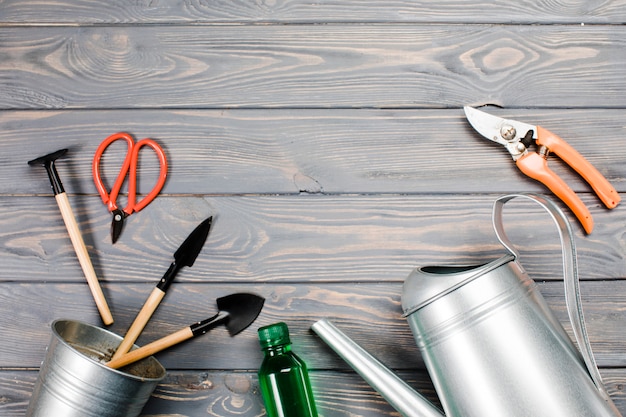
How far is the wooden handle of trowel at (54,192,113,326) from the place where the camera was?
0.84m

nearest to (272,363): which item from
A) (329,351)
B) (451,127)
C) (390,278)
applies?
(329,351)

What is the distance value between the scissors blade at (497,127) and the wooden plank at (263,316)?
0.23 m

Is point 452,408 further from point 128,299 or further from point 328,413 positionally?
point 128,299

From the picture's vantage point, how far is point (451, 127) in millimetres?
900

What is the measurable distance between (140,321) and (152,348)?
0.06 meters

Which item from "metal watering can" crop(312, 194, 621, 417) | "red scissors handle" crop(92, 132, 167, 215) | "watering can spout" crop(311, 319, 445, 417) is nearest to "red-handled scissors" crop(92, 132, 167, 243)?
"red scissors handle" crop(92, 132, 167, 215)

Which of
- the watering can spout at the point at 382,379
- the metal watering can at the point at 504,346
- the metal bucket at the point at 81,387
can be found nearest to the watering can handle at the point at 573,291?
the metal watering can at the point at 504,346

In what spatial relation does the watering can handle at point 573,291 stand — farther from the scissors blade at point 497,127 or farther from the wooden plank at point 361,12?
the wooden plank at point 361,12

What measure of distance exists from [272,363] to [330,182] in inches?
11.6

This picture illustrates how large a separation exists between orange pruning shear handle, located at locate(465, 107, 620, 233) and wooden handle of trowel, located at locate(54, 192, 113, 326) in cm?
66

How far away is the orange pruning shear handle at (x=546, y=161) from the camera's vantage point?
2.78ft

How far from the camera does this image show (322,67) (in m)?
0.92

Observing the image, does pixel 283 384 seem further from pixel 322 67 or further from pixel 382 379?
pixel 322 67

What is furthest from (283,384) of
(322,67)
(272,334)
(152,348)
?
(322,67)
